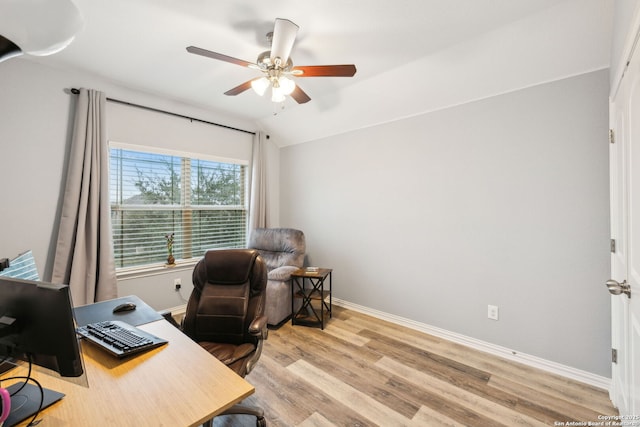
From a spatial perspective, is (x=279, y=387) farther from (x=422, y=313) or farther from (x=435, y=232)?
(x=435, y=232)

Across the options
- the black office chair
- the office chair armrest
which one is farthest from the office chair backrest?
the office chair armrest

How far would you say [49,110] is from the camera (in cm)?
257

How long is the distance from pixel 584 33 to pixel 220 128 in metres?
3.70

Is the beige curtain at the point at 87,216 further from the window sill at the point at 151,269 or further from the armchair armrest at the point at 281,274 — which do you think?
the armchair armrest at the point at 281,274

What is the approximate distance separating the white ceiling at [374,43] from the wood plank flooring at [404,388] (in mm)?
2355

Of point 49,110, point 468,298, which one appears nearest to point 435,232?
point 468,298

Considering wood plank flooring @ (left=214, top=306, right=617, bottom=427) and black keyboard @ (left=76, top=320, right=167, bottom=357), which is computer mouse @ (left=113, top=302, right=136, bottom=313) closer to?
black keyboard @ (left=76, top=320, right=167, bottom=357)

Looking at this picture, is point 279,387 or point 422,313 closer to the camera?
point 279,387

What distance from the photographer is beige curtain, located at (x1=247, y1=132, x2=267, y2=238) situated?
4.07m

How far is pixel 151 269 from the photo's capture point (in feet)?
10.5

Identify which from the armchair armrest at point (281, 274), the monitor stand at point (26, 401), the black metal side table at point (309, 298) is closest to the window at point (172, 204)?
the armchair armrest at point (281, 274)

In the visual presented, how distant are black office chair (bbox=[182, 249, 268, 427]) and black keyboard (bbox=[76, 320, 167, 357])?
486 mm

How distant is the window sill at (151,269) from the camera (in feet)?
9.91

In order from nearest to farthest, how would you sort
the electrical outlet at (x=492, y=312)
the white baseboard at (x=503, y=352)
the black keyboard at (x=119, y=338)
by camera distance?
1. the black keyboard at (x=119, y=338)
2. the white baseboard at (x=503, y=352)
3. the electrical outlet at (x=492, y=312)
